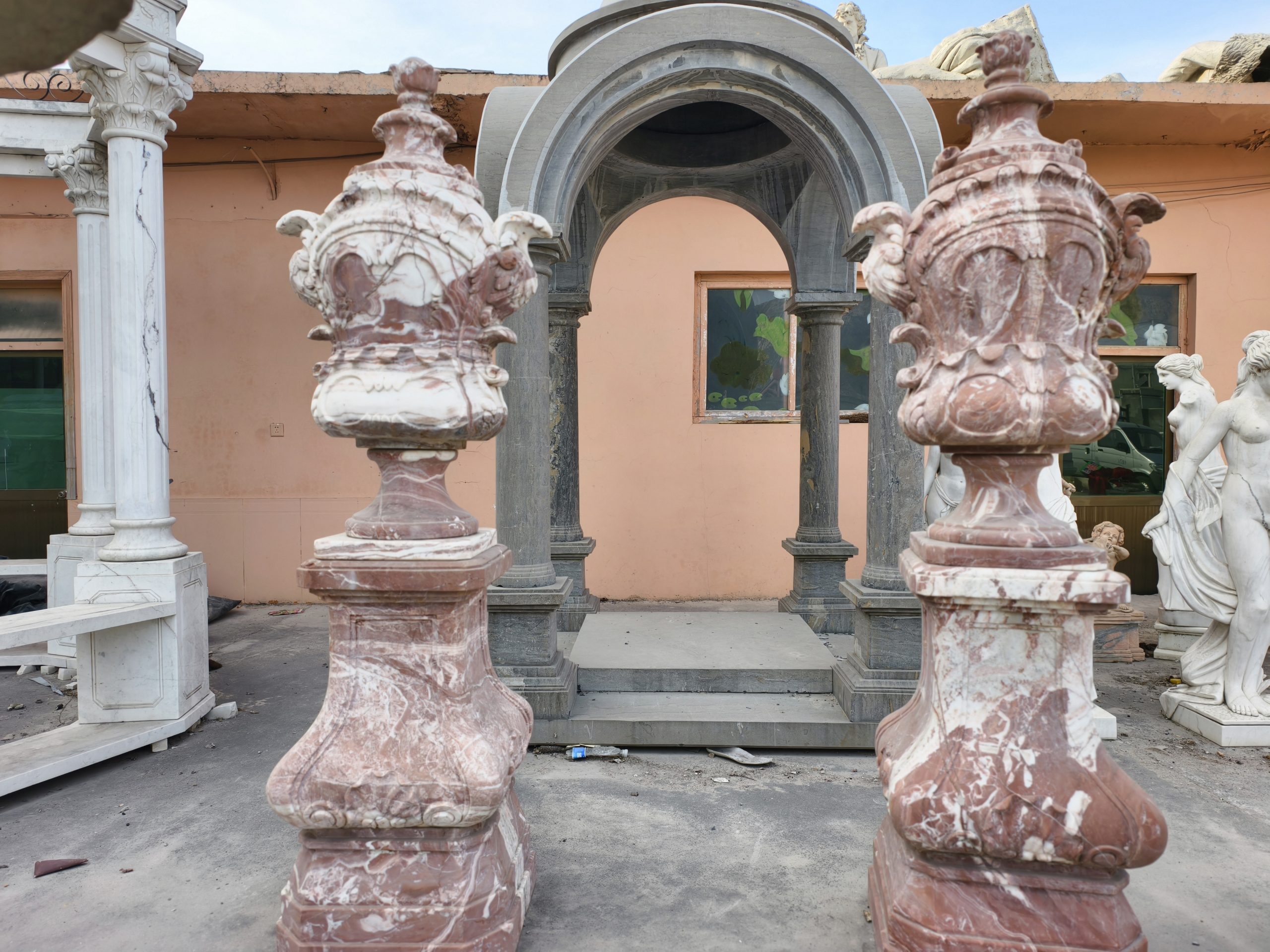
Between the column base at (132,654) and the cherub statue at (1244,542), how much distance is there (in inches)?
211

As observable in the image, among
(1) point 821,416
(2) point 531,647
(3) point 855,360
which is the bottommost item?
(2) point 531,647

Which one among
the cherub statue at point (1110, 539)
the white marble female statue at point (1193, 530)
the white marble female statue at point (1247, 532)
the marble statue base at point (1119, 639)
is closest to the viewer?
the white marble female statue at point (1247, 532)

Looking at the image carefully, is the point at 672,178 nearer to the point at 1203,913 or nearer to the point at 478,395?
the point at 478,395

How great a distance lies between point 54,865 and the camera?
274 cm

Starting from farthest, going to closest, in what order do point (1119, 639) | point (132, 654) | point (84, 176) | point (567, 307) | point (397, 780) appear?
point (1119, 639) < point (567, 307) < point (84, 176) < point (132, 654) < point (397, 780)

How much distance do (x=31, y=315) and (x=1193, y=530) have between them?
30.9 ft

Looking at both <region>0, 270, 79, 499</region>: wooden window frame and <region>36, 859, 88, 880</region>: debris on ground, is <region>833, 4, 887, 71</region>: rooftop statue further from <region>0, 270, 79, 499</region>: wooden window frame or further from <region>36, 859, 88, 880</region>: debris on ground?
<region>36, 859, 88, 880</region>: debris on ground

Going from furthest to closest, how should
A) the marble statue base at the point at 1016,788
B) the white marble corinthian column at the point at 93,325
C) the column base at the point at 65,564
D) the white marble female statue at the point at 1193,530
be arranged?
the column base at the point at 65,564 < the white marble corinthian column at the point at 93,325 < the white marble female statue at the point at 1193,530 < the marble statue base at the point at 1016,788

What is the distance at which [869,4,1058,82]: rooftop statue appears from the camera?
739 centimetres

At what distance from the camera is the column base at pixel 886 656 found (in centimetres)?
362

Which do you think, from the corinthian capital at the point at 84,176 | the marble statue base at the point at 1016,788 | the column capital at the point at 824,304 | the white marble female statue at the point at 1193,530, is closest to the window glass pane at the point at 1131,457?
the white marble female statue at the point at 1193,530

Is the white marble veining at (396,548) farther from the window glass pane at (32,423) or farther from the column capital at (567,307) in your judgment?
the window glass pane at (32,423)

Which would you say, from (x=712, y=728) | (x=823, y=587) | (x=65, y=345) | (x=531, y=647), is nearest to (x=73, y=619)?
(x=531, y=647)

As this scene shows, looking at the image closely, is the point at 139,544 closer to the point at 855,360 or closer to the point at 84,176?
the point at 84,176
